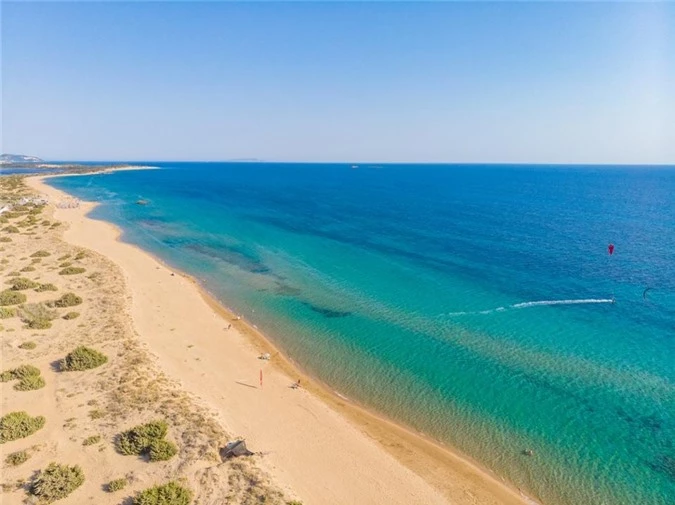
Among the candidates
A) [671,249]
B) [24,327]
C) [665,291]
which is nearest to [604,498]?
[665,291]

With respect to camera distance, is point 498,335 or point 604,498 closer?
point 604,498

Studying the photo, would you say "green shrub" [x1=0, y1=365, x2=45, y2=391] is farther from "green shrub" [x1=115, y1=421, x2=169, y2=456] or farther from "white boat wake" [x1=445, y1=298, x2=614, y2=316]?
"white boat wake" [x1=445, y1=298, x2=614, y2=316]

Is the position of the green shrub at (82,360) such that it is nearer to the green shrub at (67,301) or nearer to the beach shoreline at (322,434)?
the beach shoreline at (322,434)

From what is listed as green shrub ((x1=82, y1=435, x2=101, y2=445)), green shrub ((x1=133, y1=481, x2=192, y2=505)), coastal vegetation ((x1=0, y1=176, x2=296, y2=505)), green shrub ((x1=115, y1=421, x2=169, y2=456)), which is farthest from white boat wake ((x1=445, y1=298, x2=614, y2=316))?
green shrub ((x1=82, y1=435, x2=101, y2=445))

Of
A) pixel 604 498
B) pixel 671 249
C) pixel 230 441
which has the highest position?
pixel 671 249

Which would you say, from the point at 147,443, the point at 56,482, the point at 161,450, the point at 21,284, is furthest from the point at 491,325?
the point at 21,284

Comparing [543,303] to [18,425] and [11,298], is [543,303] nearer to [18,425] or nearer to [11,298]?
[18,425]

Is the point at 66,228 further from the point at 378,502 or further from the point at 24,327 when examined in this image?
the point at 378,502
